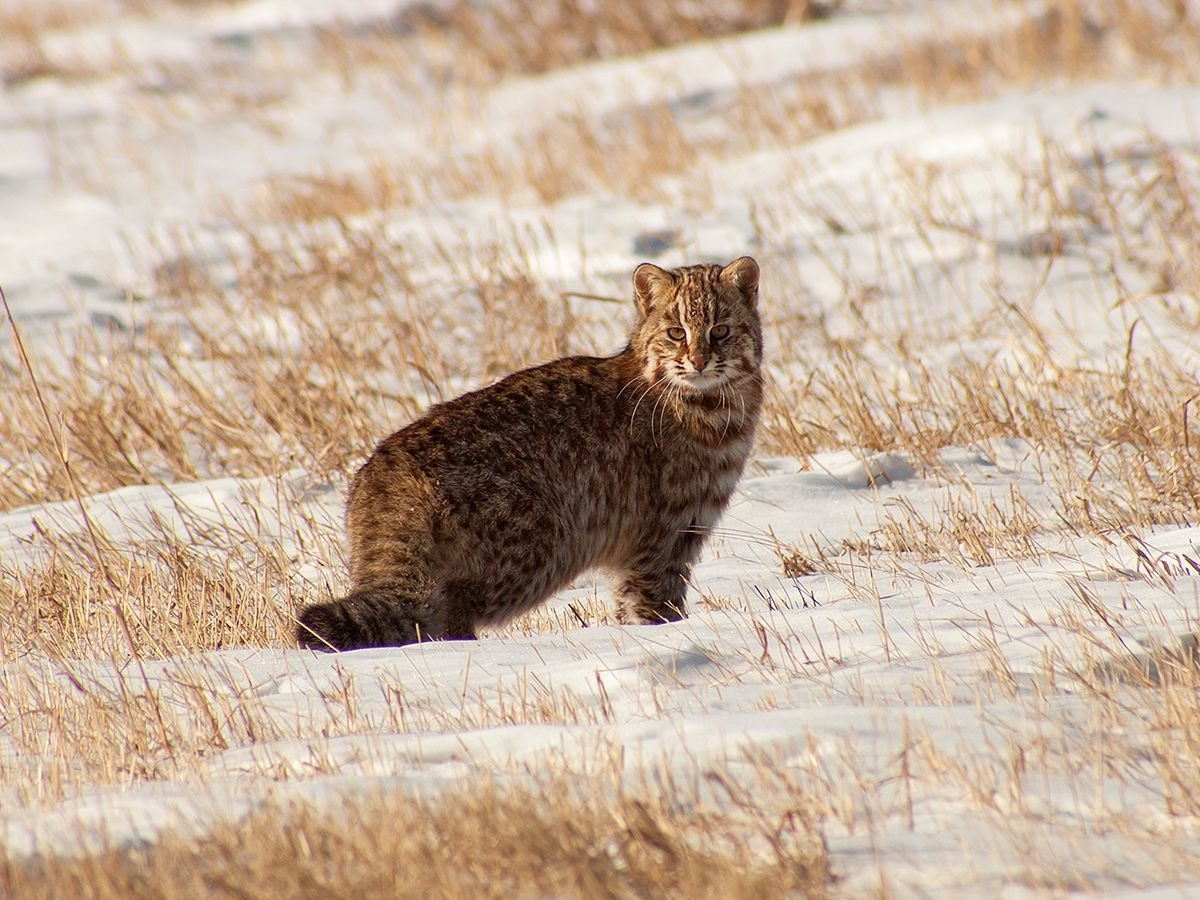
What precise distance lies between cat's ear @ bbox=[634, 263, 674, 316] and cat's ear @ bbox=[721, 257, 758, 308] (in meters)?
0.28

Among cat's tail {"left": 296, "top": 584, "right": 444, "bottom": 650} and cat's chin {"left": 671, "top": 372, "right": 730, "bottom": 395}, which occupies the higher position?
cat's chin {"left": 671, "top": 372, "right": 730, "bottom": 395}

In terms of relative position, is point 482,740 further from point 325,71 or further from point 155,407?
point 325,71

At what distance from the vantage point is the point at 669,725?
400 centimetres

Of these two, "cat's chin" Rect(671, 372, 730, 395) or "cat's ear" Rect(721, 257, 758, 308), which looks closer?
"cat's chin" Rect(671, 372, 730, 395)

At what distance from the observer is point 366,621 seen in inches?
197

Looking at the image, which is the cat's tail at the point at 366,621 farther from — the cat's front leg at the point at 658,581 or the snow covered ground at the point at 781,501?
the cat's front leg at the point at 658,581

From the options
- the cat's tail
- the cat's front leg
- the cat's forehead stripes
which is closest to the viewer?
the cat's tail

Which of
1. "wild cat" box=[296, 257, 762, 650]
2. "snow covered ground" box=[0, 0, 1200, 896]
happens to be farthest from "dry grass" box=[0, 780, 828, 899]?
"wild cat" box=[296, 257, 762, 650]

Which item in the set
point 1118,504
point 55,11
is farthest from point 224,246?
point 55,11

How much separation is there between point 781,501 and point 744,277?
1313 millimetres

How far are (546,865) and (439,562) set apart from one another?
2182 mm

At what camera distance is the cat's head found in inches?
249

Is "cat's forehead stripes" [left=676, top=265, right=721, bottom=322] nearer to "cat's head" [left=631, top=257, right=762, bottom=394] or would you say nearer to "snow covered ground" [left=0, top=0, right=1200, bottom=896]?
"cat's head" [left=631, top=257, right=762, bottom=394]

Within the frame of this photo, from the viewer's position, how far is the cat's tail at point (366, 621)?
4941 millimetres
